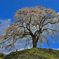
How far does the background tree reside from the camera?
9.27m

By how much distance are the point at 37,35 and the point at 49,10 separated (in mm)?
3204

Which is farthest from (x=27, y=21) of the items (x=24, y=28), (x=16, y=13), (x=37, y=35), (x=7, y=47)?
(x=7, y=47)

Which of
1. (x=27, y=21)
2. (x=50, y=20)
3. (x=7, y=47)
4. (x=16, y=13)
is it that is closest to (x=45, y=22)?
(x=50, y=20)

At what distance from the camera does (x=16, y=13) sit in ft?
33.1

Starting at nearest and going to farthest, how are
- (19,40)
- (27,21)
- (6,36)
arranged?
1. (27,21)
2. (6,36)
3. (19,40)

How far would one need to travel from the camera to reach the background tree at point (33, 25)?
9.27 metres

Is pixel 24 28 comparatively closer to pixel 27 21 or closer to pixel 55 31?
pixel 27 21

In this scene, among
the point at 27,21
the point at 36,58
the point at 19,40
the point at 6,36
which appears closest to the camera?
the point at 36,58

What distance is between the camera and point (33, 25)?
10906mm

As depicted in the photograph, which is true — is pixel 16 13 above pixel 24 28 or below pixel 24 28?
above

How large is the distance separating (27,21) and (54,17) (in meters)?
3.52

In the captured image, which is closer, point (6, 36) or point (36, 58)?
point (36, 58)

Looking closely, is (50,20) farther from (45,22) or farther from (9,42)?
(9,42)

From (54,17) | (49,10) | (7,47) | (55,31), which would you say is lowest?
(7,47)
